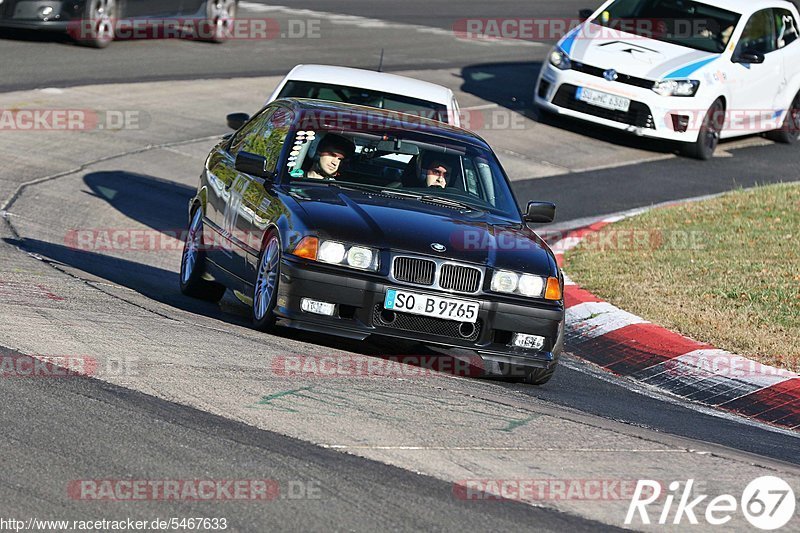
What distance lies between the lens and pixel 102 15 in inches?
800

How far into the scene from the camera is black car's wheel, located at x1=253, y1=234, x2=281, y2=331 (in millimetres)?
7973

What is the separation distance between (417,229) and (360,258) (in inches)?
18.3

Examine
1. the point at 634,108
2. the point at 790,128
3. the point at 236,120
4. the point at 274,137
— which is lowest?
the point at 790,128

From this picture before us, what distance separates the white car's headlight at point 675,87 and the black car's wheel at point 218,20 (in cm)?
787

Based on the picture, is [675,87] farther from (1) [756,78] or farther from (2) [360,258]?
(2) [360,258]

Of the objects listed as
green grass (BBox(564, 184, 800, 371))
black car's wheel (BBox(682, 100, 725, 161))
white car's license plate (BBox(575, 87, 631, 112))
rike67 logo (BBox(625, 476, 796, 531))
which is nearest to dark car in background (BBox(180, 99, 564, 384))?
green grass (BBox(564, 184, 800, 371))

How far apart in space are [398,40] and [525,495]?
20267mm

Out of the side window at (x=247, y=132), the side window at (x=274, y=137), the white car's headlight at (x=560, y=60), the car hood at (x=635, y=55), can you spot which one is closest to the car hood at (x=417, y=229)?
the side window at (x=274, y=137)

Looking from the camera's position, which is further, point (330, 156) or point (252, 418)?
point (330, 156)

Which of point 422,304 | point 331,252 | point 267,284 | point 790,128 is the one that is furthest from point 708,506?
point 790,128

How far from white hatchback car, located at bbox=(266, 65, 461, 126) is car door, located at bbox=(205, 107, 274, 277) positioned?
2151 mm

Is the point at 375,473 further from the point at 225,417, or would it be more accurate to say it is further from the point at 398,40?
the point at 398,40

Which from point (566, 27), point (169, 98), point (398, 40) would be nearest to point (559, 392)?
point (169, 98)

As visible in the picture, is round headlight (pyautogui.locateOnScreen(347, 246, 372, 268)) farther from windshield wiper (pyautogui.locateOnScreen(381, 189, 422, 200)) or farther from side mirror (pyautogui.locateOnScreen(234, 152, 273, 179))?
side mirror (pyautogui.locateOnScreen(234, 152, 273, 179))
